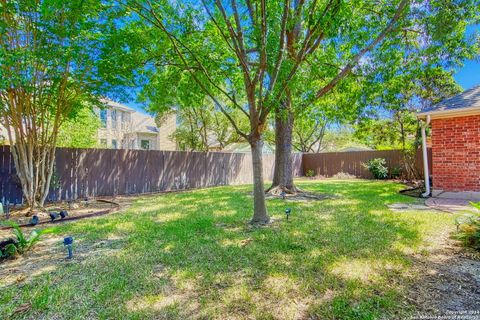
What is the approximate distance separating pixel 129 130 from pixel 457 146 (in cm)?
1861

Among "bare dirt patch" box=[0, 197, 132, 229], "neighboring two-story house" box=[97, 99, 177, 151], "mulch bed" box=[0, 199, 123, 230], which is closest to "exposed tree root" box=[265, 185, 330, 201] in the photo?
"bare dirt patch" box=[0, 197, 132, 229]

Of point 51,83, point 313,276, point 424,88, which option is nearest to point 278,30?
point 313,276

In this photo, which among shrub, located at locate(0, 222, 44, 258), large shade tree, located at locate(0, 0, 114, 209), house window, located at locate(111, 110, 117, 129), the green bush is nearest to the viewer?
shrub, located at locate(0, 222, 44, 258)

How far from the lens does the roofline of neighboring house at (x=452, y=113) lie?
260 inches

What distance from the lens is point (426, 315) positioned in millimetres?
1978

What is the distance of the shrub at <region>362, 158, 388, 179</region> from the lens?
45.5 feet

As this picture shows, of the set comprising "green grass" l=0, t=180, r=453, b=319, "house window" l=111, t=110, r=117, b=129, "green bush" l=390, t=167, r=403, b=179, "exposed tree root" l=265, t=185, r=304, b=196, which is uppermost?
"house window" l=111, t=110, r=117, b=129

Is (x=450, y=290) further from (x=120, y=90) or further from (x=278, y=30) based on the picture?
(x=120, y=90)

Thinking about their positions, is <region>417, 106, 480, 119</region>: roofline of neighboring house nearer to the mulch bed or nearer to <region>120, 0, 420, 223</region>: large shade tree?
<region>120, 0, 420, 223</region>: large shade tree

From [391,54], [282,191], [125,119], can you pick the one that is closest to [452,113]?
[391,54]

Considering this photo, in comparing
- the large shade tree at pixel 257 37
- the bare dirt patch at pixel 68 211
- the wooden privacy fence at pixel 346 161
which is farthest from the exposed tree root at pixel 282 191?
the wooden privacy fence at pixel 346 161

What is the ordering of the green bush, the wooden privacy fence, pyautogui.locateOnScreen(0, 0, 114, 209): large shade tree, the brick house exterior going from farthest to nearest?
the wooden privacy fence → the green bush → the brick house exterior → pyautogui.locateOnScreen(0, 0, 114, 209): large shade tree

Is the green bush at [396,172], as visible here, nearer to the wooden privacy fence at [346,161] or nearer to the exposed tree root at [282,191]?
the wooden privacy fence at [346,161]

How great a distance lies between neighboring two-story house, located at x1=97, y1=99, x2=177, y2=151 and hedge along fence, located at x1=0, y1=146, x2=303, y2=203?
5850mm
